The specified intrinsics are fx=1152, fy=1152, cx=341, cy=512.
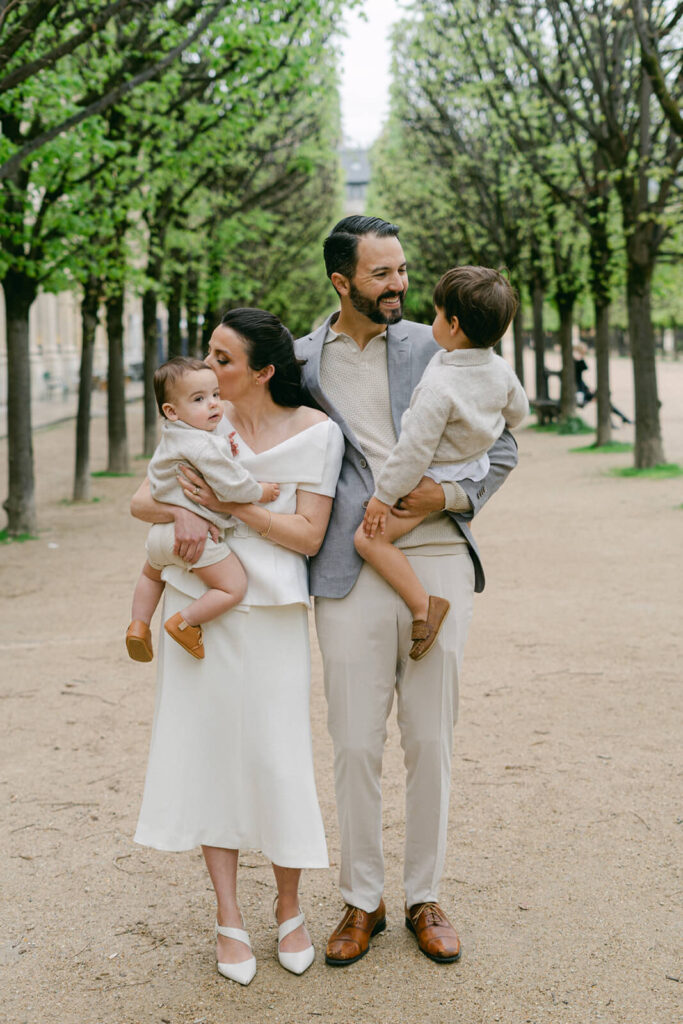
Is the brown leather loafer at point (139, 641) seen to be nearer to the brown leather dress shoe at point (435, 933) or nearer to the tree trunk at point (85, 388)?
the brown leather dress shoe at point (435, 933)

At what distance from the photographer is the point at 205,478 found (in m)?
3.27

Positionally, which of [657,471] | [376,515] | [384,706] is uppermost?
[376,515]

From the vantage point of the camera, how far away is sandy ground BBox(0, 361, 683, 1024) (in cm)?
328

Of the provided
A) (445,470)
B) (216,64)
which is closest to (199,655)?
(445,470)

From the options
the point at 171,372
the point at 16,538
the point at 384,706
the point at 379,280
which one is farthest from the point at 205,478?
the point at 16,538

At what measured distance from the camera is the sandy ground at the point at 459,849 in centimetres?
328

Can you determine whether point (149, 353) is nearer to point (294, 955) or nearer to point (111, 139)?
point (111, 139)

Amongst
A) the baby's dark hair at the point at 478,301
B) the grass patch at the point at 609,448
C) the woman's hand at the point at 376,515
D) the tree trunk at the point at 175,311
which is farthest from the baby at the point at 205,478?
the tree trunk at the point at 175,311

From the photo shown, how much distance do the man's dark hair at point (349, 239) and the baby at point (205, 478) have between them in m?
0.50

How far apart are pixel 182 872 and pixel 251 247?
1187 inches

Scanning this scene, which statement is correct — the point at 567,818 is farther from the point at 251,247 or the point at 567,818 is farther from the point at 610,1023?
the point at 251,247

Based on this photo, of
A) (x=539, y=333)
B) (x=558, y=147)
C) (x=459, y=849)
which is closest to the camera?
(x=459, y=849)

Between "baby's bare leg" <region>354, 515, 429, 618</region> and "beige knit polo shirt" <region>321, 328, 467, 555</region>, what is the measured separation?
0.12m

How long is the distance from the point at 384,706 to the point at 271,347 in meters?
1.13
